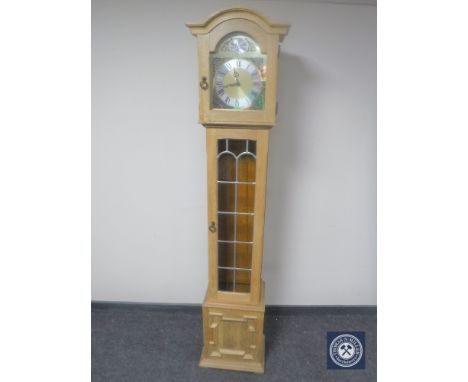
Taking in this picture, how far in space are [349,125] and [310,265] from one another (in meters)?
0.87

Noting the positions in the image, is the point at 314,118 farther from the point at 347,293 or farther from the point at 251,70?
the point at 347,293

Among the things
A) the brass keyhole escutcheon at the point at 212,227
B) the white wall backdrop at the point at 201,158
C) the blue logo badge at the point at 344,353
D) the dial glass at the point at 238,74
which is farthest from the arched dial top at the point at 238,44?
the blue logo badge at the point at 344,353

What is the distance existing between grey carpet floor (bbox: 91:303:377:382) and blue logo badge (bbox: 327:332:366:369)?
0.10 ft

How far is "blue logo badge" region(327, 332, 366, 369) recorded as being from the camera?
5.25ft

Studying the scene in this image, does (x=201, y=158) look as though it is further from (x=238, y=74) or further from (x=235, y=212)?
(x=238, y=74)

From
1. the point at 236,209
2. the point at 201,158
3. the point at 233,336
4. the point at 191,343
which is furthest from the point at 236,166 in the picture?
the point at 191,343

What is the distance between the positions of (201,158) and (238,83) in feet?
1.88

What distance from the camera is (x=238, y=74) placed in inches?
51.7

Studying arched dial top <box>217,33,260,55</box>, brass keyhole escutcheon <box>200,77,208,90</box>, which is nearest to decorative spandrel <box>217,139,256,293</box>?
brass keyhole escutcheon <box>200,77,208,90</box>

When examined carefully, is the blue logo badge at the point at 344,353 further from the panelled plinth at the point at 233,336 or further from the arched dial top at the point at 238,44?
the arched dial top at the point at 238,44

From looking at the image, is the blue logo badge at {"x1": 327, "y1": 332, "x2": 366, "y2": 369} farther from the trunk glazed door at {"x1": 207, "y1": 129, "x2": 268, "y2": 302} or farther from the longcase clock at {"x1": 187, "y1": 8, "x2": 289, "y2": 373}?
the trunk glazed door at {"x1": 207, "y1": 129, "x2": 268, "y2": 302}

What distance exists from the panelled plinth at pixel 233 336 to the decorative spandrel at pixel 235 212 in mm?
127

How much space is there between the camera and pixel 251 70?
1.31 metres

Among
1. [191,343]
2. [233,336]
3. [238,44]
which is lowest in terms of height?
[191,343]
